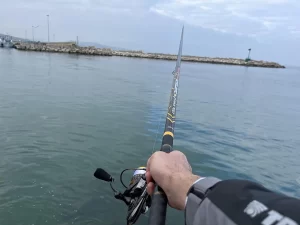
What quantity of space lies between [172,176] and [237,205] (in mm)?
583

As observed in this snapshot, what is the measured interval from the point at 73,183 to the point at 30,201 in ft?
3.10

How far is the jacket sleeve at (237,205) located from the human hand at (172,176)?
0.44ft

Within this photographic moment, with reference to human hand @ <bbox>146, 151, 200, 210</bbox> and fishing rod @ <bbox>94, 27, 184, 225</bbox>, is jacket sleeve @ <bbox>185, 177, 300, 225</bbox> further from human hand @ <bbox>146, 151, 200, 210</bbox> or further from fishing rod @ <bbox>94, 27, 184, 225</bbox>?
fishing rod @ <bbox>94, 27, 184, 225</bbox>

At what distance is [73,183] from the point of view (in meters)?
5.70

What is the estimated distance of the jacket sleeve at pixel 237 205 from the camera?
93 cm

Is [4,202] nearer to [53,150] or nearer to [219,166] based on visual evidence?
[53,150]

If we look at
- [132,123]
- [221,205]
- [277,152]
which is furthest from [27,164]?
[277,152]

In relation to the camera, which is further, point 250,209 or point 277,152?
point 277,152

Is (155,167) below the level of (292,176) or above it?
above

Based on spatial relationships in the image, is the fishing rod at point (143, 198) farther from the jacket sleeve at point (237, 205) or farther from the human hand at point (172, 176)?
the jacket sleeve at point (237, 205)

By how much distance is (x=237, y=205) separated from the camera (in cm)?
106

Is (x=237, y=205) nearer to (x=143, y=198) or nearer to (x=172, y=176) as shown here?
(x=172, y=176)

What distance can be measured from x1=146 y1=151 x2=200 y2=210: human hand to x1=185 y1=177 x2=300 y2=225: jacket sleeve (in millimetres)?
135

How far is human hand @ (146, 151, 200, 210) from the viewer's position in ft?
4.88
